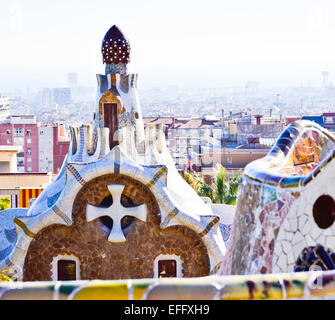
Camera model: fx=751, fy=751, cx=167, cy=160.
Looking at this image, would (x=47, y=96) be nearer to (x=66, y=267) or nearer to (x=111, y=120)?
(x=111, y=120)

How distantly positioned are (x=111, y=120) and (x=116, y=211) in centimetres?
262

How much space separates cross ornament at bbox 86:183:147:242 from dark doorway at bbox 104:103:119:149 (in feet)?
6.95

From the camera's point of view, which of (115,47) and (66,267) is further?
(115,47)

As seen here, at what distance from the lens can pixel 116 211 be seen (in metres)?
12.8

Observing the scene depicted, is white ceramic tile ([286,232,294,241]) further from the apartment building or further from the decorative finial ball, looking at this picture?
the apartment building

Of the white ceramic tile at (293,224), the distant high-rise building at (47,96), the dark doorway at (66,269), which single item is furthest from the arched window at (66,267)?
A: the distant high-rise building at (47,96)

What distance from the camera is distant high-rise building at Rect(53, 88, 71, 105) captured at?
18704 cm

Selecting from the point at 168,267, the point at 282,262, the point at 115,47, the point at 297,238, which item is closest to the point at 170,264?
the point at 168,267

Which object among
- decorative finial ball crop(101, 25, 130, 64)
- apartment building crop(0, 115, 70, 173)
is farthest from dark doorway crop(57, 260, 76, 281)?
apartment building crop(0, 115, 70, 173)

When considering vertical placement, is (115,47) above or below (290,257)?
above

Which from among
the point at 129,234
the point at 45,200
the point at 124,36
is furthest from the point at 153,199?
the point at 124,36

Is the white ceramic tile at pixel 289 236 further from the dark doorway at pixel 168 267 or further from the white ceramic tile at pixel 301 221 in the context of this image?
the dark doorway at pixel 168 267

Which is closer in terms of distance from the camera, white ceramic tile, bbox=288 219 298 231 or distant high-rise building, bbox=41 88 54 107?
white ceramic tile, bbox=288 219 298 231
